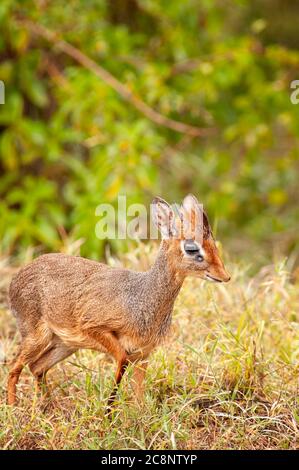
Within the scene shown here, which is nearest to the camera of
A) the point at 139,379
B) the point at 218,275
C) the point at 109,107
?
the point at 218,275

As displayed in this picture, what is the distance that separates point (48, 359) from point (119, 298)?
1.82 feet

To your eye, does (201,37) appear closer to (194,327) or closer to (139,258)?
(139,258)

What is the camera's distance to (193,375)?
4.44 m

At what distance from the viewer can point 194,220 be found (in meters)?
4.01

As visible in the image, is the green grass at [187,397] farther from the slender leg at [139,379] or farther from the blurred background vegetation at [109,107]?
the blurred background vegetation at [109,107]

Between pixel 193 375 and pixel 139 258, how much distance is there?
5.85 ft

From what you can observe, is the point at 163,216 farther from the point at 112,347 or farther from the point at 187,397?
the point at 187,397

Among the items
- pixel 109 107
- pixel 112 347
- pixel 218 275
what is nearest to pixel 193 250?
pixel 218 275

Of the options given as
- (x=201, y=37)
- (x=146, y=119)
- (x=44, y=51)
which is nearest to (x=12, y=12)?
(x=44, y=51)

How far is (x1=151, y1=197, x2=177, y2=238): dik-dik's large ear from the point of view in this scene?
4.08 m

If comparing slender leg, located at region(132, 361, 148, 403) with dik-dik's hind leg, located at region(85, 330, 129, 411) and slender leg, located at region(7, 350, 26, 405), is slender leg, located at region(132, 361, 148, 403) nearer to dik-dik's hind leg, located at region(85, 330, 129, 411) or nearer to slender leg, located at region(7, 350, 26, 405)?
dik-dik's hind leg, located at region(85, 330, 129, 411)

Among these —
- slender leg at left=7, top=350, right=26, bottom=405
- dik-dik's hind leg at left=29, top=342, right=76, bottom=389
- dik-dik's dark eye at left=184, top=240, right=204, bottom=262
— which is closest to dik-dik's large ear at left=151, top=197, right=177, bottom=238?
dik-dik's dark eye at left=184, top=240, right=204, bottom=262

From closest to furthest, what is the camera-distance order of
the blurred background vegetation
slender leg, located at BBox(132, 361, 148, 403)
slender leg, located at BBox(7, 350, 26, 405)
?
slender leg, located at BBox(132, 361, 148, 403), slender leg, located at BBox(7, 350, 26, 405), the blurred background vegetation

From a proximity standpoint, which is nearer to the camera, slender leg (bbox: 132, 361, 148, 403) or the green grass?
the green grass
